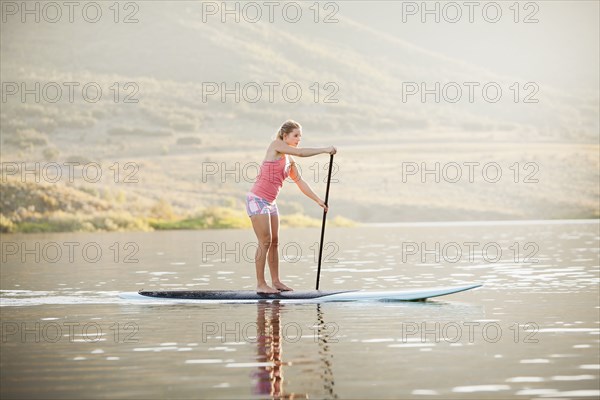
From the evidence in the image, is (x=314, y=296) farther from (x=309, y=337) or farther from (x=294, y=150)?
(x=309, y=337)

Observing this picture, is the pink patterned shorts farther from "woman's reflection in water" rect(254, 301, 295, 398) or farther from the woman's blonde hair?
"woman's reflection in water" rect(254, 301, 295, 398)

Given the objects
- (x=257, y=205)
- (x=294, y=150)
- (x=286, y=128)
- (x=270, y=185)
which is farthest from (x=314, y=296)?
(x=286, y=128)

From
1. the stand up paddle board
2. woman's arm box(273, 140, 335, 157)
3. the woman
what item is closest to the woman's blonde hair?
the woman

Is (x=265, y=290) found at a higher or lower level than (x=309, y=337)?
higher

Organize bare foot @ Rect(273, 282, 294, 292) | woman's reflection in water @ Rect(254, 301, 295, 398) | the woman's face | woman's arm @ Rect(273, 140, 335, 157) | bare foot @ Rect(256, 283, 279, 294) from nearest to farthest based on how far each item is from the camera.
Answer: woman's reflection in water @ Rect(254, 301, 295, 398), woman's arm @ Rect(273, 140, 335, 157), the woman's face, bare foot @ Rect(256, 283, 279, 294), bare foot @ Rect(273, 282, 294, 292)

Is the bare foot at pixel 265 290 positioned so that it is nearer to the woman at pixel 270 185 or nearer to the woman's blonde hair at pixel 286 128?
the woman at pixel 270 185

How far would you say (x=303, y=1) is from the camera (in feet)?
590

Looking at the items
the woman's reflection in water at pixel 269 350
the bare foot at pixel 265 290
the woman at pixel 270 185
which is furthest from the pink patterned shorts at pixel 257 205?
the woman's reflection in water at pixel 269 350

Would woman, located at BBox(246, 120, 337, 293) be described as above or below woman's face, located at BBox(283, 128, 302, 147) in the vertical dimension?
below

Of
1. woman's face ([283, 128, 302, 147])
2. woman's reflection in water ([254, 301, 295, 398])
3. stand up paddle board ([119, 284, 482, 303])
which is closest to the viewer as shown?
woman's reflection in water ([254, 301, 295, 398])

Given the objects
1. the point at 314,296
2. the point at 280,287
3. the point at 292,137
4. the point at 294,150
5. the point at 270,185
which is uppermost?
the point at 292,137

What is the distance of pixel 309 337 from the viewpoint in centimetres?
1342

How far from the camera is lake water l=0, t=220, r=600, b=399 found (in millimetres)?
10422

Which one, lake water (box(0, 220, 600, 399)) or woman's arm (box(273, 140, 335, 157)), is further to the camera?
woman's arm (box(273, 140, 335, 157))
